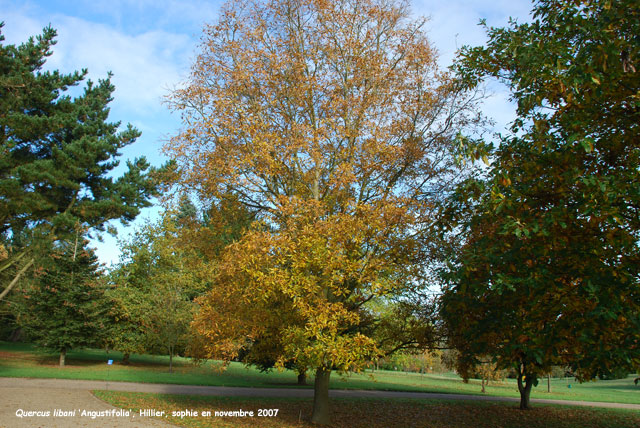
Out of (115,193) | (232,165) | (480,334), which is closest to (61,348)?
(115,193)

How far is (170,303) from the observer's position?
968 inches

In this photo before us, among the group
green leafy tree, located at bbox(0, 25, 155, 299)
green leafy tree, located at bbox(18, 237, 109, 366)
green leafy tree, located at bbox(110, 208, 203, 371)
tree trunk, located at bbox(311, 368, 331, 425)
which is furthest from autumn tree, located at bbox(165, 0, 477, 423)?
green leafy tree, located at bbox(18, 237, 109, 366)

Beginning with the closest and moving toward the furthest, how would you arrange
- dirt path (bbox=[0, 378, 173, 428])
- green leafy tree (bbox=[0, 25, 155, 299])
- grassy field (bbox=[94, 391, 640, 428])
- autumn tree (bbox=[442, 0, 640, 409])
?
autumn tree (bbox=[442, 0, 640, 409]) < dirt path (bbox=[0, 378, 173, 428]) < grassy field (bbox=[94, 391, 640, 428]) < green leafy tree (bbox=[0, 25, 155, 299])

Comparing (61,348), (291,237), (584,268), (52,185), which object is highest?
(52,185)

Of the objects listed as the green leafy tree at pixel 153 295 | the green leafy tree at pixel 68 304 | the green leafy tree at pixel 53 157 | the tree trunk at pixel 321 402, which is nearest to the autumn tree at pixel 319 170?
the tree trunk at pixel 321 402

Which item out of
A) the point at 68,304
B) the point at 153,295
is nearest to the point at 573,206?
the point at 153,295

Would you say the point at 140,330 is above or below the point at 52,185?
below

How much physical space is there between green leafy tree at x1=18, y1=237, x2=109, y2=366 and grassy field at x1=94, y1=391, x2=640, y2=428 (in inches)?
489

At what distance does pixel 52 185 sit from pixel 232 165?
49.0 ft

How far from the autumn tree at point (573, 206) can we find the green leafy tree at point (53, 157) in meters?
15.9

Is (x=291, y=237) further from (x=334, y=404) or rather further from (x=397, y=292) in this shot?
(x=334, y=404)

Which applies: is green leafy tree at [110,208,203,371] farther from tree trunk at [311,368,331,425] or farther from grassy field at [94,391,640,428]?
tree trunk at [311,368,331,425]

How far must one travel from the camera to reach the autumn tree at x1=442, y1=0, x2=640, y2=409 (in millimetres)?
5762

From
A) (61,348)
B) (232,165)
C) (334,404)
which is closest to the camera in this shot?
(232,165)
